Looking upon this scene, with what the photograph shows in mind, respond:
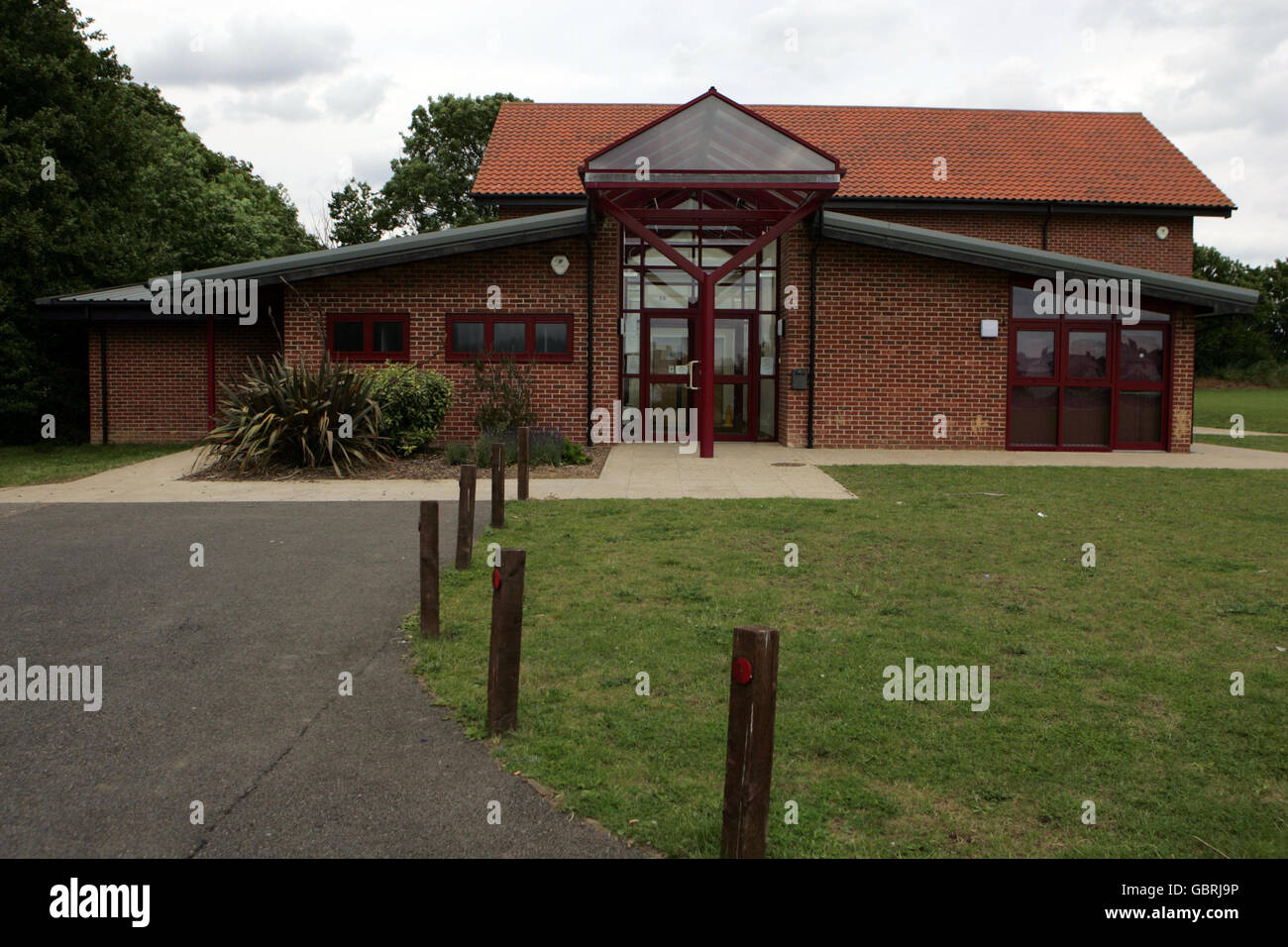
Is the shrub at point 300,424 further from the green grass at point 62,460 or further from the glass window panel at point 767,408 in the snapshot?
the glass window panel at point 767,408

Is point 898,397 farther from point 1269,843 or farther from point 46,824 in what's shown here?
point 46,824

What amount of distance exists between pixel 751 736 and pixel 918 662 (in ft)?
7.77

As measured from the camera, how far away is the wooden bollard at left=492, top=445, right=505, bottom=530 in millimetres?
9297

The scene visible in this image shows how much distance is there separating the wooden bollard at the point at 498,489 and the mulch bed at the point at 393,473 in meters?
3.76

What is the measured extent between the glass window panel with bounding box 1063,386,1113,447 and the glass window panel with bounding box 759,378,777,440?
17.0 ft

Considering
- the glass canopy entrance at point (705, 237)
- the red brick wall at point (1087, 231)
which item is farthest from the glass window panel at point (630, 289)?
the red brick wall at point (1087, 231)

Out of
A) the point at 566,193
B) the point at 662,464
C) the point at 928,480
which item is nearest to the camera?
the point at 928,480

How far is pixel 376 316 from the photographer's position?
17.3 meters

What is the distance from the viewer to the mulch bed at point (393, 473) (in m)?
13.6

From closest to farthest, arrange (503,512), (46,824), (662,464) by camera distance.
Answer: (46,824)
(503,512)
(662,464)

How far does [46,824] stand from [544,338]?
14325 millimetres
